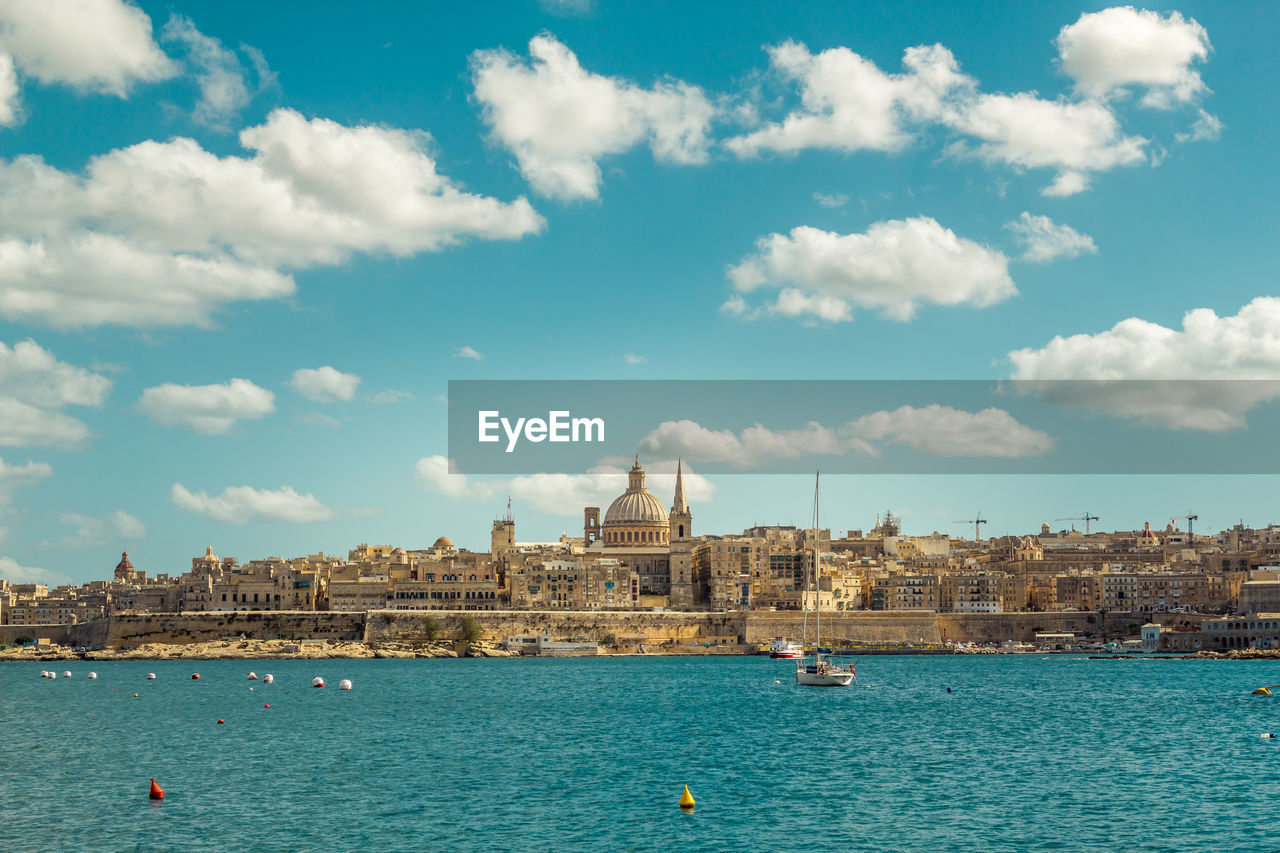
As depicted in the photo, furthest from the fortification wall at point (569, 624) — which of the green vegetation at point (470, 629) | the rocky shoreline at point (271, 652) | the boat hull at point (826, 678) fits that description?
the boat hull at point (826, 678)

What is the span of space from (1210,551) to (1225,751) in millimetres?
108363

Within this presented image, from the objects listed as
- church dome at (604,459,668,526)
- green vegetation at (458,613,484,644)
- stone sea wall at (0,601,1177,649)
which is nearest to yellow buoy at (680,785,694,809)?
green vegetation at (458,613,484,644)

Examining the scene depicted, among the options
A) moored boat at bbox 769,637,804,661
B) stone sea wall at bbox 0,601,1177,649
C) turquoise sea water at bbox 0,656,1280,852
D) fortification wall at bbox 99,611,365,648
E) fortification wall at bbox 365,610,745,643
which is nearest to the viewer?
turquoise sea water at bbox 0,656,1280,852

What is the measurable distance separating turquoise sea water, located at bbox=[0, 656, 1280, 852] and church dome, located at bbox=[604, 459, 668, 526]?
74.1 m

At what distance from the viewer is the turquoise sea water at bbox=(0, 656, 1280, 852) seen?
2158 cm

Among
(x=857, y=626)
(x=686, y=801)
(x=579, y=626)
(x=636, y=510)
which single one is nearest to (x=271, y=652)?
(x=579, y=626)

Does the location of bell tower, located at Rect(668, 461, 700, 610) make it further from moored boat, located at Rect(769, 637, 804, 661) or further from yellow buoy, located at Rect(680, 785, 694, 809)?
yellow buoy, located at Rect(680, 785, 694, 809)

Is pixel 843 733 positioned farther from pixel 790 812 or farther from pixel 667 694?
pixel 667 694

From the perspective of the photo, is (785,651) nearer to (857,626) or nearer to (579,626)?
(857,626)

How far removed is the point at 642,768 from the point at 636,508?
100080 mm

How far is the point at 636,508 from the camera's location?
12900 centimetres

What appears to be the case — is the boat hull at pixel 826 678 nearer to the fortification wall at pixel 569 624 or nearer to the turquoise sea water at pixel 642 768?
the turquoise sea water at pixel 642 768

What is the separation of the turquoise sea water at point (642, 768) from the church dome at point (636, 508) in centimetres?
7411

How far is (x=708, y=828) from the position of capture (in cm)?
2211
